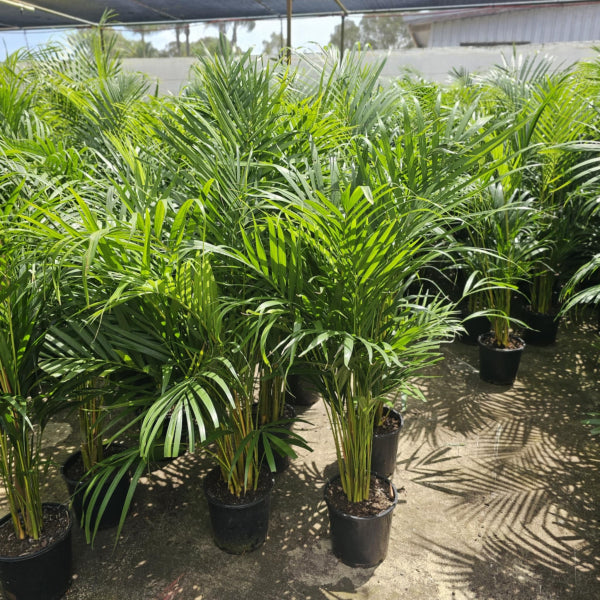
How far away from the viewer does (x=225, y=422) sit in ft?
4.24

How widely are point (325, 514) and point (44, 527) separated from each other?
0.80 meters

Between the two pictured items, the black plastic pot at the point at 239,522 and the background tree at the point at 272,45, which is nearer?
the black plastic pot at the point at 239,522

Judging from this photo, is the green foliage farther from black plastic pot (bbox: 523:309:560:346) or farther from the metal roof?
the metal roof

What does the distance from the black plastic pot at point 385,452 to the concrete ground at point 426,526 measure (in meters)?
0.06

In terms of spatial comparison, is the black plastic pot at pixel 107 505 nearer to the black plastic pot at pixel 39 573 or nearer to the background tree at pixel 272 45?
the black plastic pot at pixel 39 573

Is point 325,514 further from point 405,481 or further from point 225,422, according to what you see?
point 225,422

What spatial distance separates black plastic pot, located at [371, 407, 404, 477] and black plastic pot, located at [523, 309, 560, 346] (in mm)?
1314

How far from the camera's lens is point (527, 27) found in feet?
24.2

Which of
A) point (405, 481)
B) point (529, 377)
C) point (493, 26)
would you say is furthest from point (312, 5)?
point (405, 481)

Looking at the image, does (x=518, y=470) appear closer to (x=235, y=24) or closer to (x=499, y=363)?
(x=499, y=363)

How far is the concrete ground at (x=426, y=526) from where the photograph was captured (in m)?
1.38

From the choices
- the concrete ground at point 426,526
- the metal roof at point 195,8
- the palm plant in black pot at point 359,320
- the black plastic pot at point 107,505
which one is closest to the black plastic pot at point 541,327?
the concrete ground at point 426,526

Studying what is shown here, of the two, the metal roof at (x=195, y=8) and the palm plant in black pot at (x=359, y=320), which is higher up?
the metal roof at (x=195, y=8)

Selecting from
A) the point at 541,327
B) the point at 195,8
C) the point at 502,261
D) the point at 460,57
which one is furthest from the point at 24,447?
the point at 460,57
